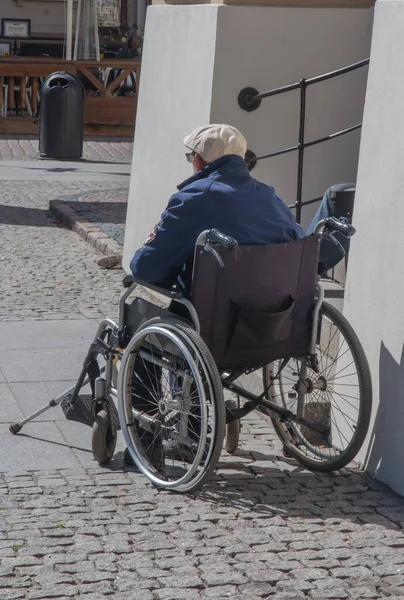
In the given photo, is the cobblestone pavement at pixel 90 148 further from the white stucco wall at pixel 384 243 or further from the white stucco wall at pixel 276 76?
the white stucco wall at pixel 384 243

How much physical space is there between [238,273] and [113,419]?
94cm

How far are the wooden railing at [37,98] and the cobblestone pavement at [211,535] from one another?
1356cm

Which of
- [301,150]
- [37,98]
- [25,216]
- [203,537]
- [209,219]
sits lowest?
[203,537]

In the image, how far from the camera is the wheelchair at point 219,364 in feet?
14.0

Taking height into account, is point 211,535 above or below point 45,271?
below

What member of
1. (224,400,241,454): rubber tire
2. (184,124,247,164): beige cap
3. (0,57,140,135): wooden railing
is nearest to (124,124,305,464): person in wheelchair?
(184,124,247,164): beige cap

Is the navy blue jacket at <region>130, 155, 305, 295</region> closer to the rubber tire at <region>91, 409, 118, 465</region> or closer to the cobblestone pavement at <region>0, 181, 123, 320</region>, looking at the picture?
the rubber tire at <region>91, 409, 118, 465</region>

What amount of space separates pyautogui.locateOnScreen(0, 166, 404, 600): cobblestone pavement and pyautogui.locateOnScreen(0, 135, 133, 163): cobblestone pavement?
10820mm

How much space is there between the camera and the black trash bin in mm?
14844

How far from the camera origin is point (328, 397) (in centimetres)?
505

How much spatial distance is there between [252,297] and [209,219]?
1.17 ft

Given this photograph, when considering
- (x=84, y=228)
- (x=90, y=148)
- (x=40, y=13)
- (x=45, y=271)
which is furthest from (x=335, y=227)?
(x=40, y=13)

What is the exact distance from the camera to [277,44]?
7172 mm

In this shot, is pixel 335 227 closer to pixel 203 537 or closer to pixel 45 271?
pixel 203 537
